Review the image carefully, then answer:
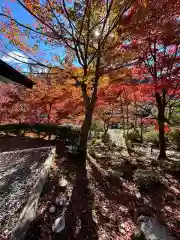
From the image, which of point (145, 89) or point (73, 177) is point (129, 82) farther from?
point (73, 177)

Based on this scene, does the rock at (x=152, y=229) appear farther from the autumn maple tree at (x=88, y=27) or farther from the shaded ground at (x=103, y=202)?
the autumn maple tree at (x=88, y=27)

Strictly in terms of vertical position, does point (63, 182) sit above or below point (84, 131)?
below

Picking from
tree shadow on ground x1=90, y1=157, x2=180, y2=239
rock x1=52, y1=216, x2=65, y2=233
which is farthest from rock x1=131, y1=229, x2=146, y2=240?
rock x1=52, y1=216, x2=65, y2=233

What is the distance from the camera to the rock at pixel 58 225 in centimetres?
268

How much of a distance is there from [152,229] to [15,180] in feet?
8.99

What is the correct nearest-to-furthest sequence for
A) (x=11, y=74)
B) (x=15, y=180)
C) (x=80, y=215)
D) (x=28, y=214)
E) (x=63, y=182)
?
(x=11, y=74)
(x=28, y=214)
(x=80, y=215)
(x=15, y=180)
(x=63, y=182)

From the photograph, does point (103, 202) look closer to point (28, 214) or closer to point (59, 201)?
point (59, 201)

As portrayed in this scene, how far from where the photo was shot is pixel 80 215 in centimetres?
311

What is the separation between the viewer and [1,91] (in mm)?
9336

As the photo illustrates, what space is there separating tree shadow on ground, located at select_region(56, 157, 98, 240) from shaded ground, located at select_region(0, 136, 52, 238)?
2.60ft

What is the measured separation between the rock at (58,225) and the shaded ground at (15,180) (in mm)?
576

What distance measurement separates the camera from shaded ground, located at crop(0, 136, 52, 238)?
2527 millimetres

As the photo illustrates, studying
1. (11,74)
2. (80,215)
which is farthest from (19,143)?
(11,74)

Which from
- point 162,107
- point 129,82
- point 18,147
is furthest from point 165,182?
point 18,147
